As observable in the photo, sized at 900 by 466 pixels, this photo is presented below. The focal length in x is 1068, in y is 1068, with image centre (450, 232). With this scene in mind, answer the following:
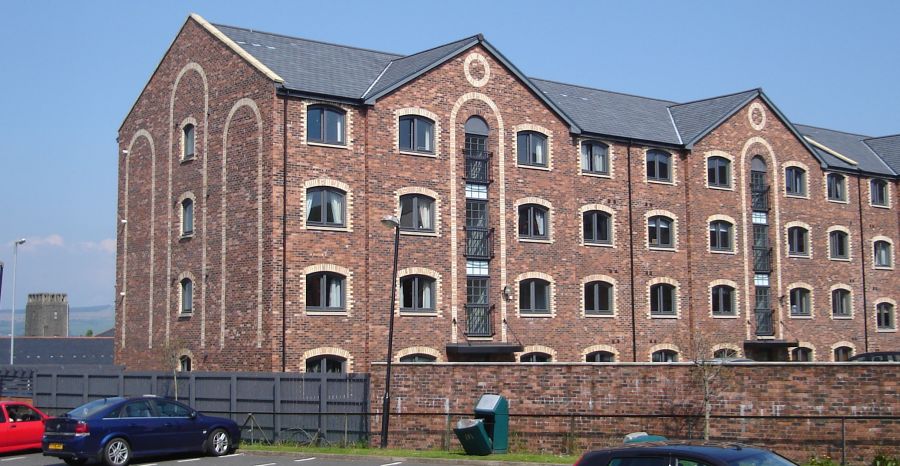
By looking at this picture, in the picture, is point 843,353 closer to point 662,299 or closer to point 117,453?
point 662,299

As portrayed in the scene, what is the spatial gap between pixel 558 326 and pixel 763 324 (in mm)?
11223

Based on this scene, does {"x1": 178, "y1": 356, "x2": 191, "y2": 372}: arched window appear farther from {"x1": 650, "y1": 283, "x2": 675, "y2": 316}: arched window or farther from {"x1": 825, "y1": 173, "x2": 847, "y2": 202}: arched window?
{"x1": 825, "y1": 173, "x2": 847, "y2": 202}: arched window

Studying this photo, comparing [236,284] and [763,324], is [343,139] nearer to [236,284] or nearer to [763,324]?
[236,284]

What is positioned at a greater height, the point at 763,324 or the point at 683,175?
the point at 683,175

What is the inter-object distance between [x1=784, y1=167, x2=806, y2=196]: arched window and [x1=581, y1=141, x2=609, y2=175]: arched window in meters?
9.86

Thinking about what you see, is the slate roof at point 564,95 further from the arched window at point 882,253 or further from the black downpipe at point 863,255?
the arched window at point 882,253

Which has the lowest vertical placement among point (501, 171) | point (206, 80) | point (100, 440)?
point (100, 440)

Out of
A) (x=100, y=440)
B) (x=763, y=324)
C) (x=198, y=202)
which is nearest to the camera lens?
(x=100, y=440)

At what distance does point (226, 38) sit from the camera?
3616 cm

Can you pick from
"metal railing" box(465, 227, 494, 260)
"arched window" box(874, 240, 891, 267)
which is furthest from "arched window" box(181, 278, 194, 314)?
"arched window" box(874, 240, 891, 267)

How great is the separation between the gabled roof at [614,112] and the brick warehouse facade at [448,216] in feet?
0.56

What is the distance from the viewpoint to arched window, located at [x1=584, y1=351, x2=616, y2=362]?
3962 cm

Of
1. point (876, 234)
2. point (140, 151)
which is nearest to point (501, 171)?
point (140, 151)

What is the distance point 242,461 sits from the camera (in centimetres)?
2411
